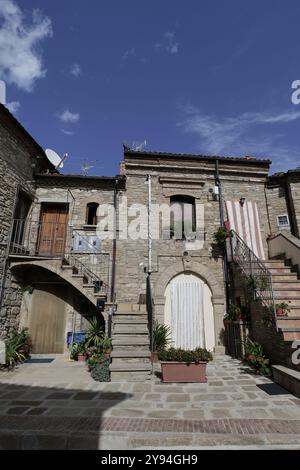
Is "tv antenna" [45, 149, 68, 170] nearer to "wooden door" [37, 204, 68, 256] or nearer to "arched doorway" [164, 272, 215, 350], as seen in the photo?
Answer: "wooden door" [37, 204, 68, 256]

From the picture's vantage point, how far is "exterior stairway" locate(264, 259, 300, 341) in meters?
5.64

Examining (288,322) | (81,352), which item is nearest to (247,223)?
(288,322)

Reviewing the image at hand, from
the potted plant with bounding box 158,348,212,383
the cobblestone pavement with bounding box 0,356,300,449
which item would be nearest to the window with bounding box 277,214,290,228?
the cobblestone pavement with bounding box 0,356,300,449

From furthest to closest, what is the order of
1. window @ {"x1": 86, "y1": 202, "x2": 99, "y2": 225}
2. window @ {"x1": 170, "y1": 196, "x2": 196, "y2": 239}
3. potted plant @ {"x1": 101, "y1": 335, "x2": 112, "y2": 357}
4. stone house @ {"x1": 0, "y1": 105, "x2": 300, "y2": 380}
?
window @ {"x1": 86, "y1": 202, "x2": 99, "y2": 225}, window @ {"x1": 170, "y1": 196, "x2": 196, "y2": 239}, stone house @ {"x1": 0, "y1": 105, "x2": 300, "y2": 380}, potted plant @ {"x1": 101, "y1": 335, "x2": 112, "y2": 357}

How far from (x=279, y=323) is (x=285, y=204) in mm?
5827

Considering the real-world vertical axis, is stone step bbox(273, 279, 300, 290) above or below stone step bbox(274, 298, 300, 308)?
above

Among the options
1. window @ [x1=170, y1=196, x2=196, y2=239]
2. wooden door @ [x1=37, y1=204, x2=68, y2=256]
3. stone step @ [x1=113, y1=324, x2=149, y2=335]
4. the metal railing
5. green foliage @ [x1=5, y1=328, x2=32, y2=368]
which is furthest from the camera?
window @ [x1=170, y1=196, x2=196, y2=239]

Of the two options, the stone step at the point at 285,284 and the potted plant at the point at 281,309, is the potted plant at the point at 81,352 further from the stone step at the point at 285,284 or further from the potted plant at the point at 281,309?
the stone step at the point at 285,284

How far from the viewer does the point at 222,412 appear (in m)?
4.07

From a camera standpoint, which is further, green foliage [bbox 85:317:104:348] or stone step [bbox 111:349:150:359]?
green foliage [bbox 85:317:104:348]

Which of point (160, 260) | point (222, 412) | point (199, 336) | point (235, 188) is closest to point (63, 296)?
point (160, 260)

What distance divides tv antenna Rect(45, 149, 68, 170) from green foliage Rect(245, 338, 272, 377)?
9.85m

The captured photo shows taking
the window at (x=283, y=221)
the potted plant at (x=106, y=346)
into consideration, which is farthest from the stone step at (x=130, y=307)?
the window at (x=283, y=221)

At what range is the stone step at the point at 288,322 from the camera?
5984mm
